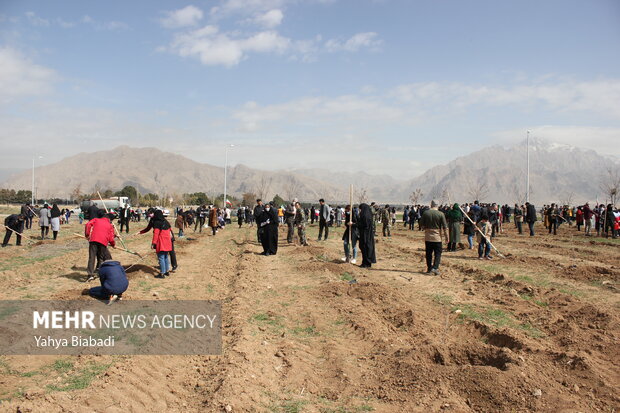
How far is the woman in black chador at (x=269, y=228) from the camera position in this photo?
15.4m

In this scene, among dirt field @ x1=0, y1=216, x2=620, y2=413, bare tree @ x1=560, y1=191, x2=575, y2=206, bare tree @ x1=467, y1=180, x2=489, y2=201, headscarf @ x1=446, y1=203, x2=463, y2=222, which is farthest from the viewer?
bare tree @ x1=560, y1=191, x2=575, y2=206

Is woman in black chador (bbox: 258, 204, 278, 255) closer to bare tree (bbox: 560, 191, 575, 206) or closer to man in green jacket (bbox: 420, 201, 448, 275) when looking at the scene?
man in green jacket (bbox: 420, 201, 448, 275)

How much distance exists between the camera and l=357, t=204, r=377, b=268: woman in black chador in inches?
489

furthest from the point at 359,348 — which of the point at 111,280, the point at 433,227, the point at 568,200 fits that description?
the point at 568,200

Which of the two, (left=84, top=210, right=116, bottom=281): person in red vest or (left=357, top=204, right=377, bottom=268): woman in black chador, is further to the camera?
(left=357, top=204, right=377, bottom=268): woman in black chador

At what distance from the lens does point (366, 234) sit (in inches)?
493

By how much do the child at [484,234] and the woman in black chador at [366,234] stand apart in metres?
4.00

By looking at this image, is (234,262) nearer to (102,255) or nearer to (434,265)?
(102,255)

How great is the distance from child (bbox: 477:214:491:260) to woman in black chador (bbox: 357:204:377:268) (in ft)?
13.1

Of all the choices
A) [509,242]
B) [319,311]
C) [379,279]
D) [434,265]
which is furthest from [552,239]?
[319,311]

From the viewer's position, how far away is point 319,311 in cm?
835

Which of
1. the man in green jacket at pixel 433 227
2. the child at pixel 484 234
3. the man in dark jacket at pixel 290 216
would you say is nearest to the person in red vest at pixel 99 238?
the man in green jacket at pixel 433 227

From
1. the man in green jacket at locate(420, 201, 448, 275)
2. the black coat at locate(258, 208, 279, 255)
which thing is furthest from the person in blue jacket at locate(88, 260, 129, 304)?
the black coat at locate(258, 208, 279, 255)

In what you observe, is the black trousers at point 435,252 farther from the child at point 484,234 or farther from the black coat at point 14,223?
the black coat at point 14,223
